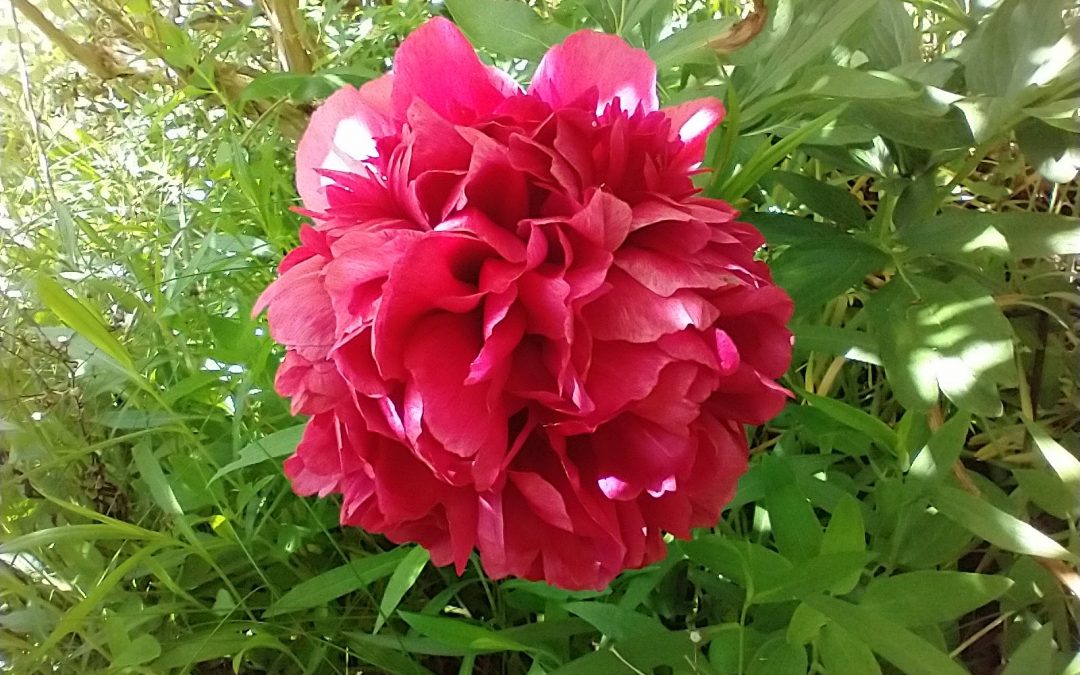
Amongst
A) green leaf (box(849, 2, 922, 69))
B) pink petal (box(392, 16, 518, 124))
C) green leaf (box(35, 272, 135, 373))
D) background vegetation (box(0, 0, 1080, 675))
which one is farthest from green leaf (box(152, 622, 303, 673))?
green leaf (box(849, 2, 922, 69))

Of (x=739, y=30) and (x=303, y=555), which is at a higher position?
(x=739, y=30)

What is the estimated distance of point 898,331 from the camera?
0.99 ft

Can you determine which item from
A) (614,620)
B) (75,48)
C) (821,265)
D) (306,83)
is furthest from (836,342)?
(75,48)

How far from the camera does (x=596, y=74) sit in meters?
0.25

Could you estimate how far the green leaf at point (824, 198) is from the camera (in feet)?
1.10

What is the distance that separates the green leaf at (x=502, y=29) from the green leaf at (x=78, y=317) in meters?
0.18

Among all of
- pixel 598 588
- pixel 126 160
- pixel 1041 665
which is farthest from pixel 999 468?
pixel 126 160

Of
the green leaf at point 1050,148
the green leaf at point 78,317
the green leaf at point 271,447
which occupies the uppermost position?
the green leaf at point 78,317

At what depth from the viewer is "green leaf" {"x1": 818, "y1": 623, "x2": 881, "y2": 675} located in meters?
0.25

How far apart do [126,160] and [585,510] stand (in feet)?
1.21

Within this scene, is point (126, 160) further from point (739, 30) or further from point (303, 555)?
point (739, 30)

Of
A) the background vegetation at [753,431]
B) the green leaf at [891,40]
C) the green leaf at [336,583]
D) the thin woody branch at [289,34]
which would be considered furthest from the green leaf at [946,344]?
the thin woody branch at [289,34]

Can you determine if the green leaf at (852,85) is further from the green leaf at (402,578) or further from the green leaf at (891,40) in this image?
the green leaf at (402,578)

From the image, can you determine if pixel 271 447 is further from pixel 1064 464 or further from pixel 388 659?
pixel 1064 464
